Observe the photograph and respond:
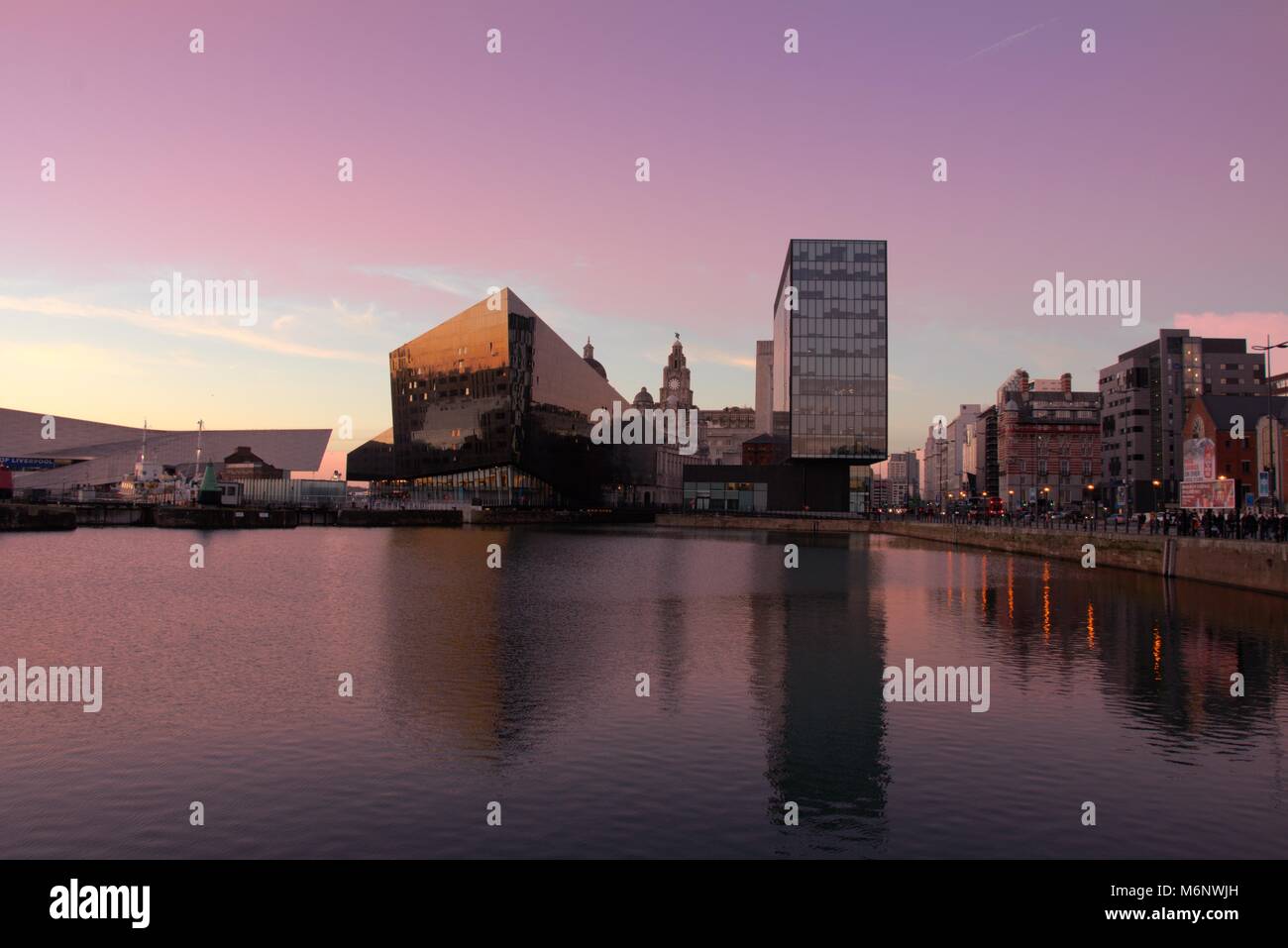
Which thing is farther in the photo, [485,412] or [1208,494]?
[485,412]

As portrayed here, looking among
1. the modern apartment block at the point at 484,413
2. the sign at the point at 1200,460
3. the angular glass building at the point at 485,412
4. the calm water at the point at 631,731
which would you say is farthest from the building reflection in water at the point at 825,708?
the angular glass building at the point at 485,412

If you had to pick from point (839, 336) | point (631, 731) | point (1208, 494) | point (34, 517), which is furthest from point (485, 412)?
point (631, 731)

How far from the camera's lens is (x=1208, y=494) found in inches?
2259

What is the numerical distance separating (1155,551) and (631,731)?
46741mm

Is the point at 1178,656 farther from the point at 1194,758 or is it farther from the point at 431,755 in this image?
the point at 431,755

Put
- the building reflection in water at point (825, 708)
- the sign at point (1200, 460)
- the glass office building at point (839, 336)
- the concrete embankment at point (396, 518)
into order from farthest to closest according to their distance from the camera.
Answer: the glass office building at point (839, 336), the concrete embankment at point (396, 518), the sign at point (1200, 460), the building reflection in water at point (825, 708)

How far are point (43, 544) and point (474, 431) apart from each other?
214ft

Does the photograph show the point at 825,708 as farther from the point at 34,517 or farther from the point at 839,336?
the point at 839,336

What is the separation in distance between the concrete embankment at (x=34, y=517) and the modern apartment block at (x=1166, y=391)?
14615cm

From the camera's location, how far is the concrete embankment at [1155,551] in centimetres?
4331

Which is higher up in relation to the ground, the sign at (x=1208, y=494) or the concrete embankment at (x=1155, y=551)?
the sign at (x=1208, y=494)

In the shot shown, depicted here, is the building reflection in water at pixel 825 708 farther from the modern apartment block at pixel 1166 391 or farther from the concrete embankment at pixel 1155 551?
the modern apartment block at pixel 1166 391

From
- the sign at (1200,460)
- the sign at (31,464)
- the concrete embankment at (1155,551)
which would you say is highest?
the sign at (31,464)
